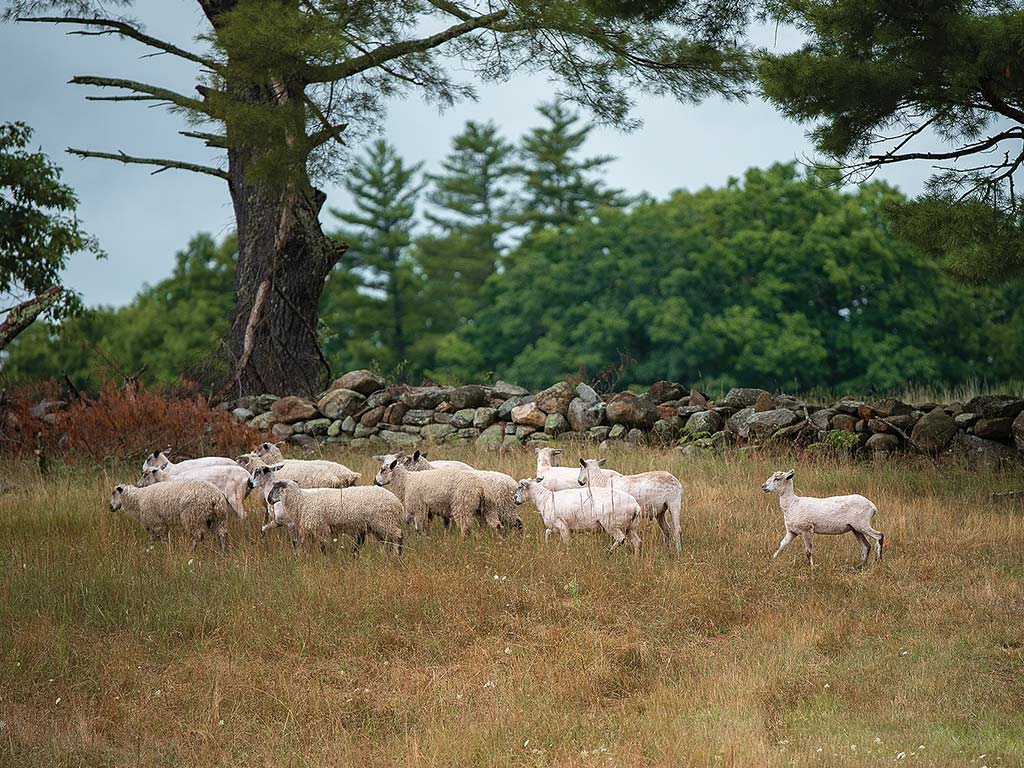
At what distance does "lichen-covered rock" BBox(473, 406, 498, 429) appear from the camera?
1680 cm

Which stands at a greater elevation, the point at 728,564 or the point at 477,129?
the point at 477,129

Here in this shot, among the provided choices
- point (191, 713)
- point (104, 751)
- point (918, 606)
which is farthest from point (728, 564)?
point (104, 751)

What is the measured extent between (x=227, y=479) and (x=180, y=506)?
43.1 inches

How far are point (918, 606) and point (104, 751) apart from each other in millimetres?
5708

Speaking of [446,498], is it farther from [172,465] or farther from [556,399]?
[556,399]

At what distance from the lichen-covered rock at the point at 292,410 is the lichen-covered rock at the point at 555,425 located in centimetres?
424

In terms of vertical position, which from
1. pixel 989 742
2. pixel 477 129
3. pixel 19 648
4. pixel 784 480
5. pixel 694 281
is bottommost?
pixel 989 742

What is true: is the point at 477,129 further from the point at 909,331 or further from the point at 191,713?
the point at 191,713

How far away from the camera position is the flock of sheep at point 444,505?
8797 millimetres

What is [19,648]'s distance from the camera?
23.9 ft

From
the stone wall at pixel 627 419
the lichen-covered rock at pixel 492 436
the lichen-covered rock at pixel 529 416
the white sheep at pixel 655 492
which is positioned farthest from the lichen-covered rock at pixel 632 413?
the white sheep at pixel 655 492

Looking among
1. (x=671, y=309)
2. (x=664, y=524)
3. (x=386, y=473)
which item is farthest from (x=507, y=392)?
(x=671, y=309)

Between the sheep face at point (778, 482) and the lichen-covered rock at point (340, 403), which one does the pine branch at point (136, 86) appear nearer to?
the lichen-covered rock at point (340, 403)

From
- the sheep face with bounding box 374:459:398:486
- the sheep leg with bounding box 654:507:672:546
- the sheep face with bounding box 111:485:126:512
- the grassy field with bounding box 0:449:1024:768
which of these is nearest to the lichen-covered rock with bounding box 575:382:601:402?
the grassy field with bounding box 0:449:1024:768
